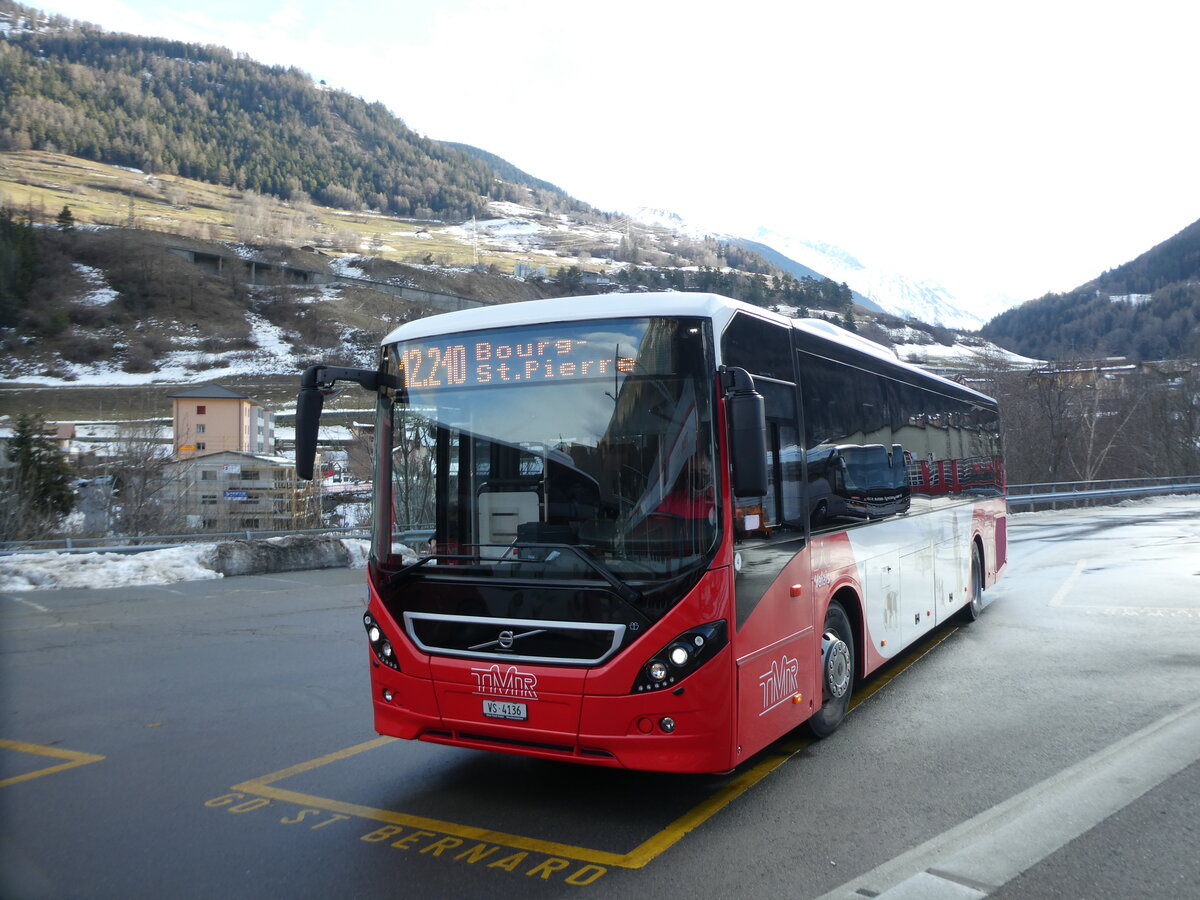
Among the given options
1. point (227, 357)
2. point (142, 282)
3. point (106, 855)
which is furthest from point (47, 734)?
point (142, 282)

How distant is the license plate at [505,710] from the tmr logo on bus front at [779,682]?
134 centimetres

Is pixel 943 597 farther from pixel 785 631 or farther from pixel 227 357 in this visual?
pixel 227 357

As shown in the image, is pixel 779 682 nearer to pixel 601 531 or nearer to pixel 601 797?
pixel 601 797

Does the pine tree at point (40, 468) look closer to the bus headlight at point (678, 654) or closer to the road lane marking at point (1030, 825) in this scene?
the bus headlight at point (678, 654)

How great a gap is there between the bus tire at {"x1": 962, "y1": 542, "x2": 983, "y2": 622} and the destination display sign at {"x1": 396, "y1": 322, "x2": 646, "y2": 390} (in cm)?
789

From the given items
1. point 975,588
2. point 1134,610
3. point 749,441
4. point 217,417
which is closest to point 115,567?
point 975,588

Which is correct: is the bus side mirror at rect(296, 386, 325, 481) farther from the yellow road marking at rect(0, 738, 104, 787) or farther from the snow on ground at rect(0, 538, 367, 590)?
the snow on ground at rect(0, 538, 367, 590)

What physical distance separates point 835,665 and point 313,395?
3.97 m

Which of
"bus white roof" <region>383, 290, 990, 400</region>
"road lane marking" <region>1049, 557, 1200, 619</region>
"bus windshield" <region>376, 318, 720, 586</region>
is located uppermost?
"bus white roof" <region>383, 290, 990, 400</region>

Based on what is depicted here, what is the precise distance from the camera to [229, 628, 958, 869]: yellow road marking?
4.54m

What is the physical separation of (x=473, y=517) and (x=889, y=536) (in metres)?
3.97

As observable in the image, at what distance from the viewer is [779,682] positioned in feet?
18.2

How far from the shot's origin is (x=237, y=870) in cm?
437

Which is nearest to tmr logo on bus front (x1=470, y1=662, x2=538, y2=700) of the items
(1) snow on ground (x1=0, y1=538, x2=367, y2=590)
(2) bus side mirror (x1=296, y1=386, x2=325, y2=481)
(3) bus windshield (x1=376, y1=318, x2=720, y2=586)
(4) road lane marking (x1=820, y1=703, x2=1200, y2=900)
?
(3) bus windshield (x1=376, y1=318, x2=720, y2=586)
